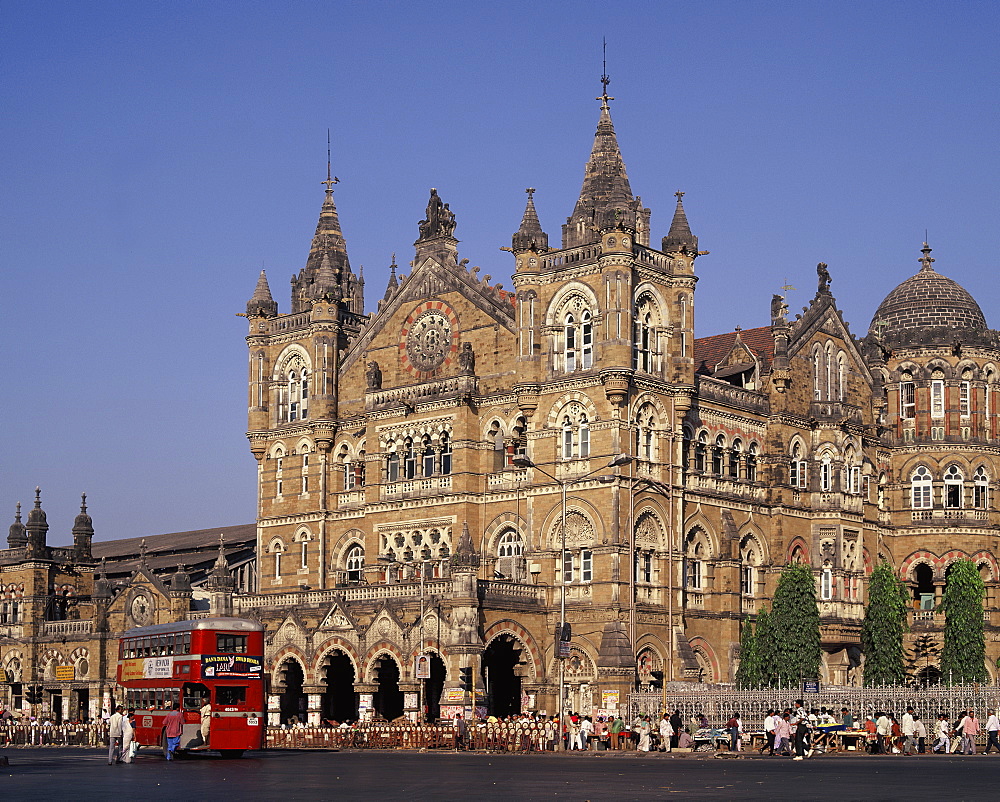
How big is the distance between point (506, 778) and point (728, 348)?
46.7 m

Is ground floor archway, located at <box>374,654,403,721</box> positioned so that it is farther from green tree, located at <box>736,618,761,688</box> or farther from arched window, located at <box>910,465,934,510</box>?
arched window, located at <box>910,465,934,510</box>

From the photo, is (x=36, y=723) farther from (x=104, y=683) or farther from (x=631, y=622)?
(x=631, y=622)

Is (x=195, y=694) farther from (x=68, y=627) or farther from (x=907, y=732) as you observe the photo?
(x=68, y=627)


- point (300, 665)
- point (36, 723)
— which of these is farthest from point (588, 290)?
point (36, 723)

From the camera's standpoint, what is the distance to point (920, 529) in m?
82.2

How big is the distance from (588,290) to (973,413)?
25906mm

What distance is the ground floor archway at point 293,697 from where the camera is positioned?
7444cm

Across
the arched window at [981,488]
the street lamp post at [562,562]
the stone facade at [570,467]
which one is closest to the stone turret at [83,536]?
the stone facade at [570,467]

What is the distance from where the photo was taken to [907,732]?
56.5m

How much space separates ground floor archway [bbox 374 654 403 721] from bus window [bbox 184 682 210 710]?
57.1 feet

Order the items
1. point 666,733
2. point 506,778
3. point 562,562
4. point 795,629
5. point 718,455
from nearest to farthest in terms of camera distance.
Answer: point 506,778 < point 666,733 < point 562,562 < point 795,629 < point 718,455

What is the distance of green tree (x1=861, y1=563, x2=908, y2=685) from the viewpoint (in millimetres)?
73688

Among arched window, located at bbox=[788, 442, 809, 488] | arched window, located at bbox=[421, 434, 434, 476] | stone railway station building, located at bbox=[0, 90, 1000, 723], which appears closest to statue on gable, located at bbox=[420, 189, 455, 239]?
stone railway station building, located at bbox=[0, 90, 1000, 723]

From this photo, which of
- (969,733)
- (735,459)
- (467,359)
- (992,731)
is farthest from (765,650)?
(467,359)
